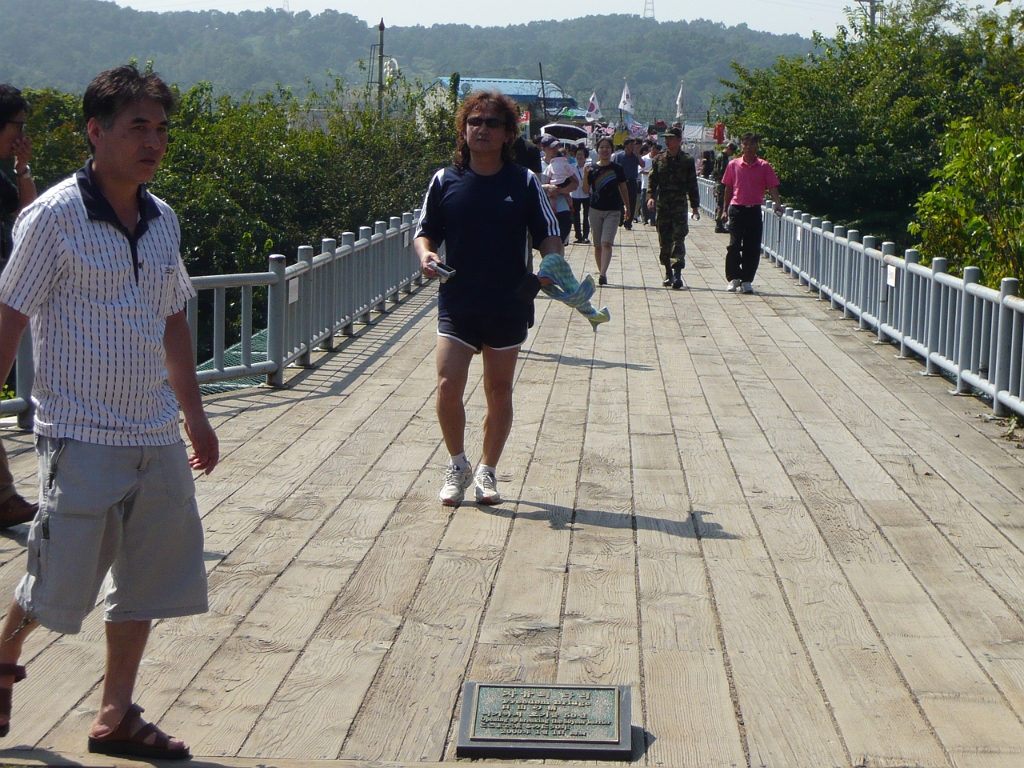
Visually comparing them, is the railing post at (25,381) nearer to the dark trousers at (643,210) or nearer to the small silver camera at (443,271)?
the small silver camera at (443,271)

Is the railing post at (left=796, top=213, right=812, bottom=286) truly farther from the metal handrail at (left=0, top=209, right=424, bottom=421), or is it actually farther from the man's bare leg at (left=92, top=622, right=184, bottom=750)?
the man's bare leg at (left=92, top=622, right=184, bottom=750)

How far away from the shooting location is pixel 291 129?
3344 centimetres

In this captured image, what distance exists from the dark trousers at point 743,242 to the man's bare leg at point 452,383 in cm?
1036

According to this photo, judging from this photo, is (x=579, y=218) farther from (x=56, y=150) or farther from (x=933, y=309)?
(x=56, y=150)

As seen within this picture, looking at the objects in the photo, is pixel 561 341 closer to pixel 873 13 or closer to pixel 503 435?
pixel 503 435

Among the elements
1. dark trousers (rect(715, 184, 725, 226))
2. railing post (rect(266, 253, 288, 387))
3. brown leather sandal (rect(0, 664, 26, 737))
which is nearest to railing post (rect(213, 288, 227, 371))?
railing post (rect(266, 253, 288, 387))

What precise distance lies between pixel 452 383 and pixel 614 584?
147 centimetres

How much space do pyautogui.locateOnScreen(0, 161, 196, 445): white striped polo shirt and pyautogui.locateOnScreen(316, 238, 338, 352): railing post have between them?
7.71m

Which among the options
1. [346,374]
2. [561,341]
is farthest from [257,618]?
[561,341]

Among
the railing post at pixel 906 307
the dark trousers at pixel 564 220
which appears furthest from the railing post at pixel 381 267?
the railing post at pixel 906 307

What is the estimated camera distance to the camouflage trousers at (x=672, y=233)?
55.4ft

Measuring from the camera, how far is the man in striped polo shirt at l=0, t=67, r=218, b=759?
3.39m

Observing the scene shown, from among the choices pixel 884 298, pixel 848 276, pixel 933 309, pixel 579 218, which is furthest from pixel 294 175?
pixel 933 309

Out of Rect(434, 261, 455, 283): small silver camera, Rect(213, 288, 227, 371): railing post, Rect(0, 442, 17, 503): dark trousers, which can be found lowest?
Rect(0, 442, 17, 503): dark trousers
